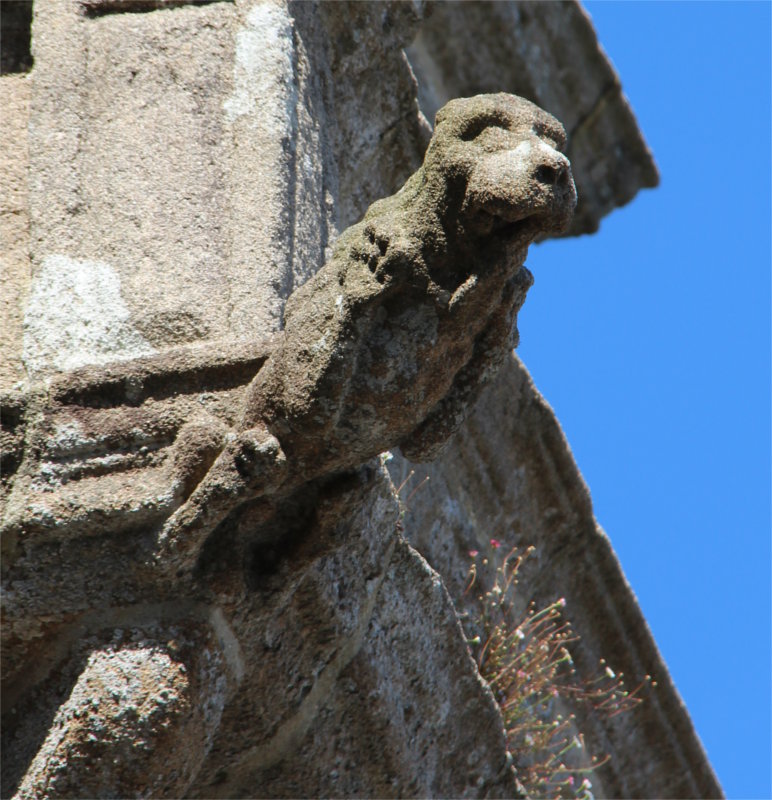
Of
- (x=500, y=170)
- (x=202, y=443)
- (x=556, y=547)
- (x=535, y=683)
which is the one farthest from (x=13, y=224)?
(x=556, y=547)

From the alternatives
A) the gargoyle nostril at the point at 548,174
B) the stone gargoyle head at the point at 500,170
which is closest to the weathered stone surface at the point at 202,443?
the stone gargoyle head at the point at 500,170

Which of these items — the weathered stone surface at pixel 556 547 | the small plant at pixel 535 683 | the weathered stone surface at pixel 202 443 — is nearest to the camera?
the weathered stone surface at pixel 202 443

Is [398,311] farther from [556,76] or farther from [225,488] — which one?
[556,76]

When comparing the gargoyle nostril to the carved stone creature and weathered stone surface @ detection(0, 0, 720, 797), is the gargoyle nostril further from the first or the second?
weathered stone surface @ detection(0, 0, 720, 797)

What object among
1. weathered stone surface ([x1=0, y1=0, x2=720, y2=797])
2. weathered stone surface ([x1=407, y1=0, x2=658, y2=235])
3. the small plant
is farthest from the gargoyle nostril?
weathered stone surface ([x1=407, y1=0, x2=658, y2=235])

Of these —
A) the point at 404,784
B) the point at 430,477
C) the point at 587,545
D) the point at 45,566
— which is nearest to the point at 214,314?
the point at 45,566

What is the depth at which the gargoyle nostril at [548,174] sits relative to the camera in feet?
7.22

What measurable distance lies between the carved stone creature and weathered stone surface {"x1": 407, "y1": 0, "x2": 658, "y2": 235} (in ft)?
9.24

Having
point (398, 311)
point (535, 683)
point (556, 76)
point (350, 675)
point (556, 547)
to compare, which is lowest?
point (350, 675)

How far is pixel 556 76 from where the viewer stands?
19.5 ft

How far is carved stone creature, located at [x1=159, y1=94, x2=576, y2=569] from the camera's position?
2215mm

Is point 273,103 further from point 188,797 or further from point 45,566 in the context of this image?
point 188,797

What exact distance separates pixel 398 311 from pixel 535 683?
5.47 ft

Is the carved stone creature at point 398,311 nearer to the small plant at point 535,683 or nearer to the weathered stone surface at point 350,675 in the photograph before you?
the weathered stone surface at point 350,675
